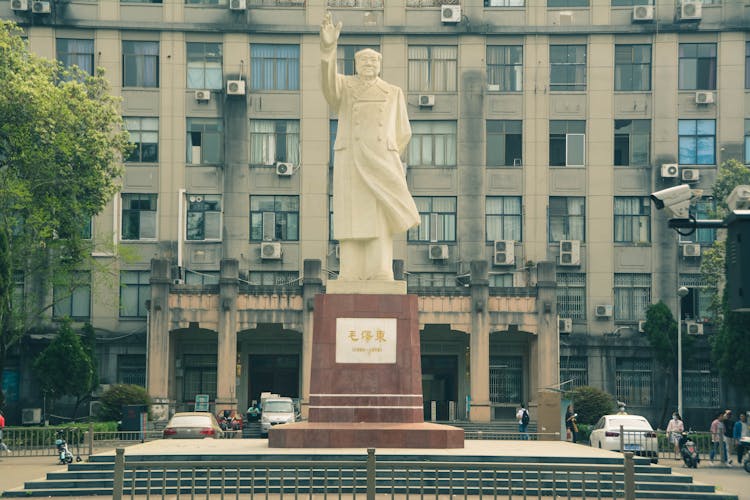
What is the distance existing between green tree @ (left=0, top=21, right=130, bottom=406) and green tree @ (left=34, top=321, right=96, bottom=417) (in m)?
1.23

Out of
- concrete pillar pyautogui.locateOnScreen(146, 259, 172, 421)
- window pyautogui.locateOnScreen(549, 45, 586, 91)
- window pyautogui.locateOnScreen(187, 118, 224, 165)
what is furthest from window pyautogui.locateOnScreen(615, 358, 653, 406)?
window pyautogui.locateOnScreen(187, 118, 224, 165)

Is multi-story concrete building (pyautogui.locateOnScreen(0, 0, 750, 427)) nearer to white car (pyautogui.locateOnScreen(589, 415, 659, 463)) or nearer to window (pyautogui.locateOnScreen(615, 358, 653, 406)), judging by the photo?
window (pyautogui.locateOnScreen(615, 358, 653, 406))

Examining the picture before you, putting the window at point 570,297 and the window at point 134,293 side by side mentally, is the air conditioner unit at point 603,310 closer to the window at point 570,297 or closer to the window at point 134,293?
the window at point 570,297

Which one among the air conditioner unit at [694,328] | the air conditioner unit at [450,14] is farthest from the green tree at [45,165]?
the air conditioner unit at [694,328]

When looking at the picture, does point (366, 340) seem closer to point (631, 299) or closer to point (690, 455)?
point (690, 455)

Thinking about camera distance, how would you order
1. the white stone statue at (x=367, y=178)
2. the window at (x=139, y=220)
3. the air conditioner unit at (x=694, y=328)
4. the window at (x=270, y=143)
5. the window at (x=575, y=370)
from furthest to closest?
the window at (x=270, y=143) → the window at (x=139, y=220) → the window at (x=575, y=370) → the air conditioner unit at (x=694, y=328) → the white stone statue at (x=367, y=178)

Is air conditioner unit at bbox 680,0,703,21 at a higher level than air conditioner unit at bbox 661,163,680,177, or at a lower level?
higher

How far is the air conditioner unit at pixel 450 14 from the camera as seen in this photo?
47469 millimetres

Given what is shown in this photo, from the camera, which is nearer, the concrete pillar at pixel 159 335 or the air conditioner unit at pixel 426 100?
the concrete pillar at pixel 159 335

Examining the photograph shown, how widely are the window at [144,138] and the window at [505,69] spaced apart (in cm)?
1247

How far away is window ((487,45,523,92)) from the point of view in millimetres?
48000

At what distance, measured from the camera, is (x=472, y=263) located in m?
42.2

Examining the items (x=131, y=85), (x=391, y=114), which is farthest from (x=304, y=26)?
(x=391, y=114)

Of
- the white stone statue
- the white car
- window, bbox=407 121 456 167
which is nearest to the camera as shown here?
the white stone statue
